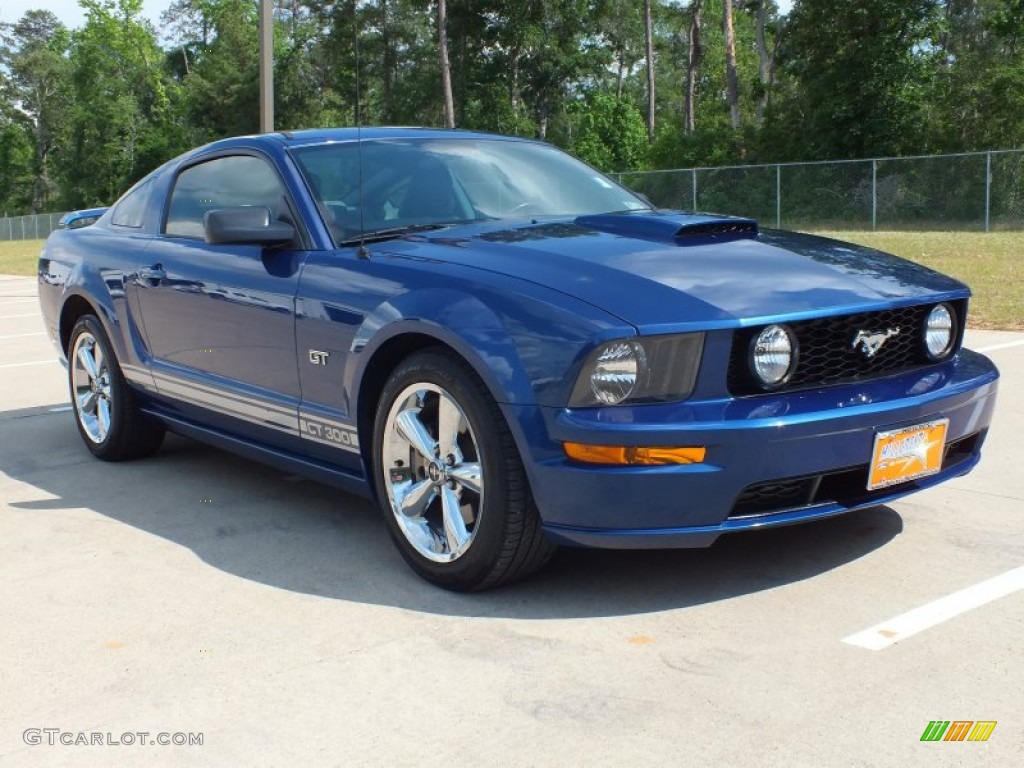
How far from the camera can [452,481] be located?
12.6ft

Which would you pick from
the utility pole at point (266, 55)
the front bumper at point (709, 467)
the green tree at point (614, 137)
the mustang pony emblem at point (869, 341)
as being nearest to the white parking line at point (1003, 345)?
the mustang pony emblem at point (869, 341)

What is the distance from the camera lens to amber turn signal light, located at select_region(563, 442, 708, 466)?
339 cm

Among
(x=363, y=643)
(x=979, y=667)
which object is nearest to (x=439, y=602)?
(x=363, y=643)

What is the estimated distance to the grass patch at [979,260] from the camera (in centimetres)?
1105

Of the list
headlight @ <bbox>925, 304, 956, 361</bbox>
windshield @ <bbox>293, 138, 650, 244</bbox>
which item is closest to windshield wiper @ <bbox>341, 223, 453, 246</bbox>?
windshield @ <bbox>293, 138, 650, 244</bbox>

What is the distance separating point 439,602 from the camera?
151 inches

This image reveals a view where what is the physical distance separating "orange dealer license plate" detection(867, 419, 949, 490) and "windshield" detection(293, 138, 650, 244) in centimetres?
170

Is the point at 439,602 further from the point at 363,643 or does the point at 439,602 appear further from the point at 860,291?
the point at 860,291

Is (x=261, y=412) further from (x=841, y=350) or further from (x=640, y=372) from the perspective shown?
(x=841, y=350)

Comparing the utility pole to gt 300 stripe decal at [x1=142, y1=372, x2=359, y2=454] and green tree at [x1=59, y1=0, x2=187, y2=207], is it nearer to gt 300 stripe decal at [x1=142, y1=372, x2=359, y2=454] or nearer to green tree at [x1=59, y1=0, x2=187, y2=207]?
gt 300 stripe decal at [x1=142, y1=372, x2=359, y2=454]

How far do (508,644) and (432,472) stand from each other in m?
0.68

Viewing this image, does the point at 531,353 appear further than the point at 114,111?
No

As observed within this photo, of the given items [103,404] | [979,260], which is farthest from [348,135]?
[979,260]

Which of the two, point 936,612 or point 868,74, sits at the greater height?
point 868,74
